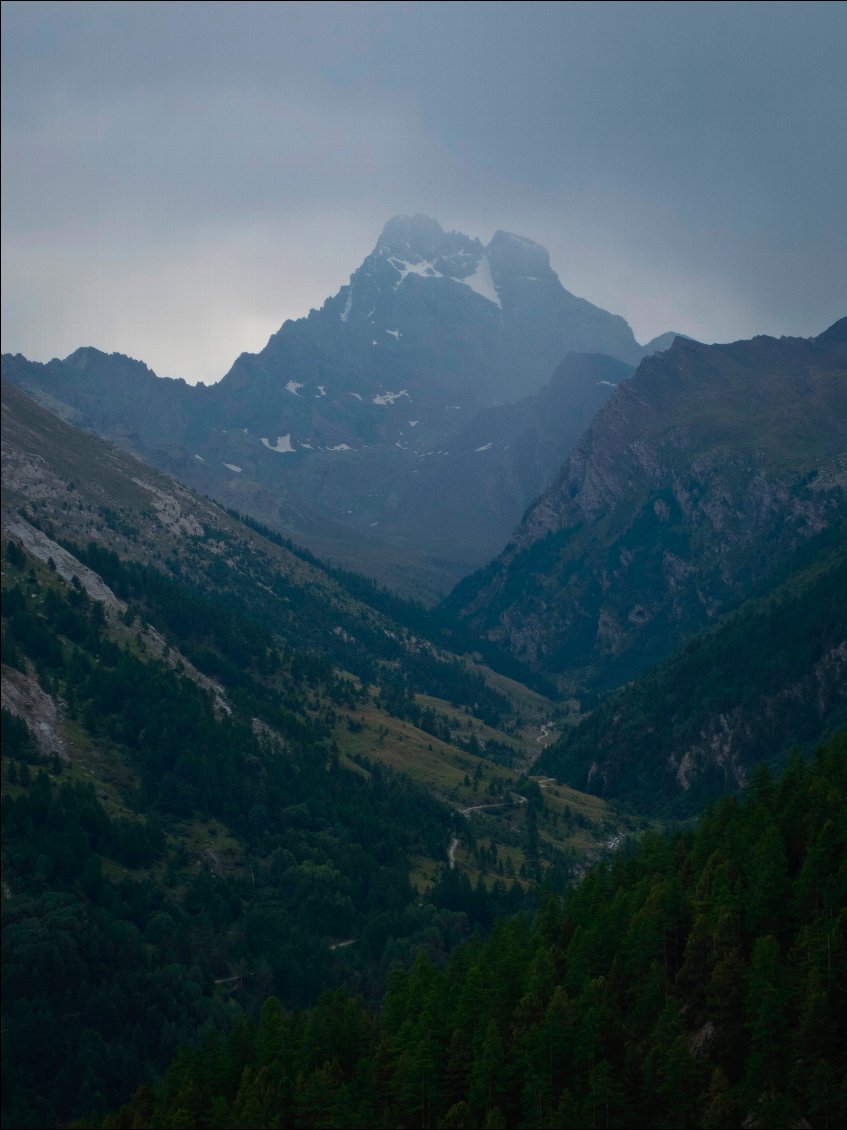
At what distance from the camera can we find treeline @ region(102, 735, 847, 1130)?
77438mm

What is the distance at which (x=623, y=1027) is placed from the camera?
284ft

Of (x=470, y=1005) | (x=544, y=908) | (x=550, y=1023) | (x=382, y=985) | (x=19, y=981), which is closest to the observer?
(x=550, y=1023)

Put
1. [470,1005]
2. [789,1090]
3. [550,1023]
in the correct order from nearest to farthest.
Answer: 1. [789,1090]
2. [550,1023]
3. [470,1005]

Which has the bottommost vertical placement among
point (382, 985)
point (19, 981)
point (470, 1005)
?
point (19, 981)

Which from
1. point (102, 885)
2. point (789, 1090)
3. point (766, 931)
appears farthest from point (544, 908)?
point (102, 885)

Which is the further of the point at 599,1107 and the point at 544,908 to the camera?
the point at 544,908

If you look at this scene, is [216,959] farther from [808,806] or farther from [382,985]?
[808,806]

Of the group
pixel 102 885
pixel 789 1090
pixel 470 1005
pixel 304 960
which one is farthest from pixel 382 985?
pixel 789 1090

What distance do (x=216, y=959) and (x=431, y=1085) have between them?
9524 centimetres

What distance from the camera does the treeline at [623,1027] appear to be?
254ft

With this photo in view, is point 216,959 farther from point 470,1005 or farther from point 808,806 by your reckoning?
point 808,806

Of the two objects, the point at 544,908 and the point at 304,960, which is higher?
the point at 544,908

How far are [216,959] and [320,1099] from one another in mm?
91870

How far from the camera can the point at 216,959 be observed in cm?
17425
